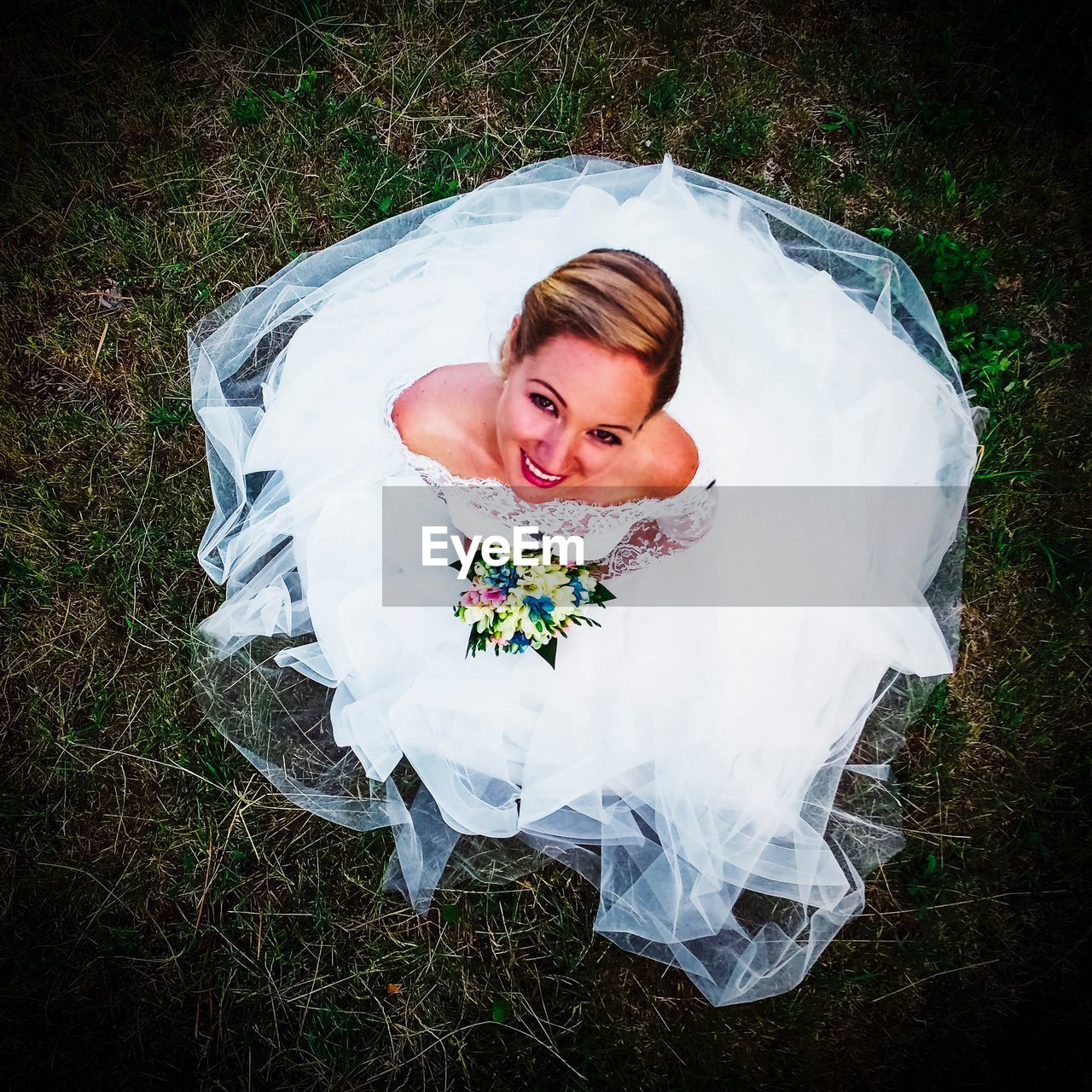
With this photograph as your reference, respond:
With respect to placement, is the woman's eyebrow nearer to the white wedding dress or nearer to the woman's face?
the woman's face

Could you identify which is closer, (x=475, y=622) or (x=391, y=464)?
(x=475, y=622)

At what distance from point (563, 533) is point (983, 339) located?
2173mm

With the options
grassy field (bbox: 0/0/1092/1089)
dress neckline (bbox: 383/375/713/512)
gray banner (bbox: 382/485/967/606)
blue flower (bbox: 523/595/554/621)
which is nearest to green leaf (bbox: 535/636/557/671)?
blue flower (bbox: 523/595/554/621)

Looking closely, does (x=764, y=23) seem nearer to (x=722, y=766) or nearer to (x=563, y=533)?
(x=563, y=533)

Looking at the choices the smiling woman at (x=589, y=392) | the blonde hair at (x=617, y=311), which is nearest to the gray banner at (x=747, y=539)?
the smiling woman at (x=589, y=392)

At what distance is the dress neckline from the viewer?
2305mm

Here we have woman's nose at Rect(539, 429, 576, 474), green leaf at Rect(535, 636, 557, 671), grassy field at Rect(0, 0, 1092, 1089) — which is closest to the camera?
woman's nose at Rect(539, 429, 576, 474)

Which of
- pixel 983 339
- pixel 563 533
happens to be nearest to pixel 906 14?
pixel 983 339

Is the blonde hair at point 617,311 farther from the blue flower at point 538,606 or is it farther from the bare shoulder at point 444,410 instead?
the blue flower at point 538,606

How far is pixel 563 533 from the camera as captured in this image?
2.40 meters

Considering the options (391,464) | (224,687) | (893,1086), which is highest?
(391,464)

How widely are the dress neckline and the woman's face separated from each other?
0.07 m

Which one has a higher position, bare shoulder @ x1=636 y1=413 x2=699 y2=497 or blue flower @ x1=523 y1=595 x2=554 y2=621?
bare shoulder @ x1=636 y1=413 x2=699 y2=497

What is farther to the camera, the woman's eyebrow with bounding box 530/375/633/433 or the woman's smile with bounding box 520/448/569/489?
the woman's smile with bounding box 520/448/569/489
